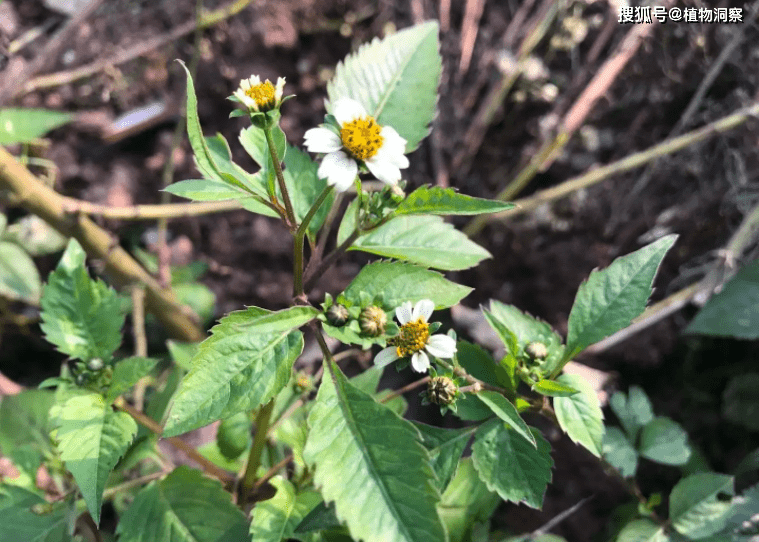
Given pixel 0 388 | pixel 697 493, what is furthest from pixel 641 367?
pixel 0 388

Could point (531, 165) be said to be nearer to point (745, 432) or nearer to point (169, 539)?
point (745, 432)

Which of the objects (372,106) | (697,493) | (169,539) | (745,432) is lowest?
(745,432)

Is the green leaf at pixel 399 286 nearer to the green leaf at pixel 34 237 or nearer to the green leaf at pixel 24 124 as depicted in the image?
the green leaf at pixel 24 124

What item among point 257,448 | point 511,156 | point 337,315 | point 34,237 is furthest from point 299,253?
point 511,156

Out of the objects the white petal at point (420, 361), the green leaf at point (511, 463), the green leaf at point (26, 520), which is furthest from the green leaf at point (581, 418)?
the green leaf at point (26, 520)

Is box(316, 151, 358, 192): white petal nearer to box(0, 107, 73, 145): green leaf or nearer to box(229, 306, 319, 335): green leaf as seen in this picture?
box(229, 306, 319, 335): green leaf

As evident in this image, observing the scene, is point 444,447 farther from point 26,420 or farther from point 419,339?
point 26,420
